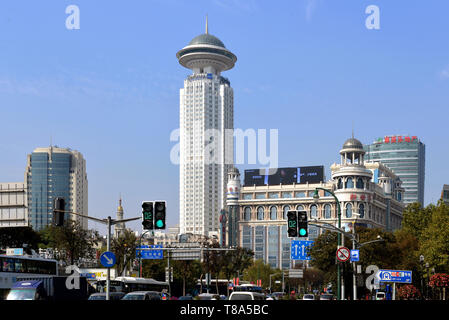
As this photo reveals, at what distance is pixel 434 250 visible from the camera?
69625mm

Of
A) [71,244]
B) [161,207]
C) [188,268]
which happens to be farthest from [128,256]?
[161,207]

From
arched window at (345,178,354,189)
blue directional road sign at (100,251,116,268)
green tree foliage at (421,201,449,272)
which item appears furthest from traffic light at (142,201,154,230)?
arched window at (345,178,354,189)

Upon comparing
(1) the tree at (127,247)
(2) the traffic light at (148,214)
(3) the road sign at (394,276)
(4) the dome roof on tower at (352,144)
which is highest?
(4) the dome roof on tower at (352,144)

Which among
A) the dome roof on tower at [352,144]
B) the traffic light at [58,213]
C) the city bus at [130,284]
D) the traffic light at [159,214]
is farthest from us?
the dome roof on tower at [352,144]

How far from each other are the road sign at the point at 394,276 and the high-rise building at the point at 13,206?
27.8 m

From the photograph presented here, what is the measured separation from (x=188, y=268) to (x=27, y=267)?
67.7m

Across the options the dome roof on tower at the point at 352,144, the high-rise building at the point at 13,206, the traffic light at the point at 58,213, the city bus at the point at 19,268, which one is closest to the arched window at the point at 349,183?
the dome roof on tower at the point at 352,144

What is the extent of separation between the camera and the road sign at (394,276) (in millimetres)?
50375

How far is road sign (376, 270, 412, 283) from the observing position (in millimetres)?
50375

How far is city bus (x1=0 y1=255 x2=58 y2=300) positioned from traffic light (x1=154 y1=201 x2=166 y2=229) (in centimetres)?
1862

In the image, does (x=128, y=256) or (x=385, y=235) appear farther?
(x=128, y=256)

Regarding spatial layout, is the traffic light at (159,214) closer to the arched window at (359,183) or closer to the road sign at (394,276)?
the road sign at (394,276)

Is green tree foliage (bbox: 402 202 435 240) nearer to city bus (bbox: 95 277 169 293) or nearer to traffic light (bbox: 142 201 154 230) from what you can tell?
city bus (bbox: 95 277 169 293)
